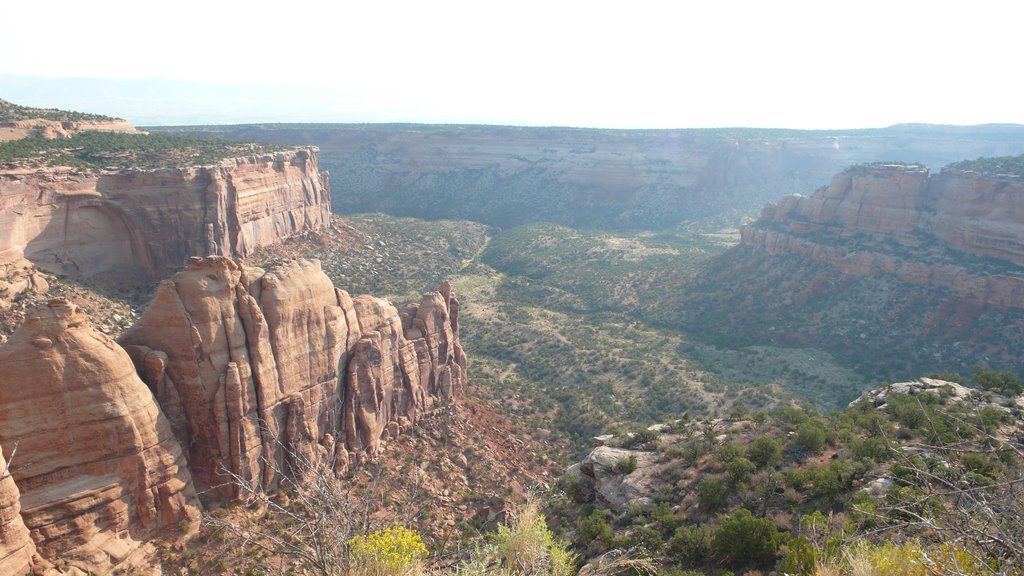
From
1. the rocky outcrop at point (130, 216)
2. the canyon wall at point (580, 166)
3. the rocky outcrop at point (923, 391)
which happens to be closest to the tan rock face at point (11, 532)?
the rocky outcrop at point (130, 216)

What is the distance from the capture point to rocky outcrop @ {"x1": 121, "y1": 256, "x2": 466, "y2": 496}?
2072 centimetres

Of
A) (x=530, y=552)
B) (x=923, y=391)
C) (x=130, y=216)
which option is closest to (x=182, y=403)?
(x=530, y=552)

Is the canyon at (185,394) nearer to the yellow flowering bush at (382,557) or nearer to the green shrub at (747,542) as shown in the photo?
the yellow flowering bush at (382,557)

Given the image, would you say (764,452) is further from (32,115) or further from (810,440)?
(32,115)

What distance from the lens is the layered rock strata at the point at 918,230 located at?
52.7m

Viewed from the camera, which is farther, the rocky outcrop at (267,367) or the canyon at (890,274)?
the canyon at (890,274)

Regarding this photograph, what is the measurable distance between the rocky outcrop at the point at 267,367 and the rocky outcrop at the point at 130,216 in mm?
24950

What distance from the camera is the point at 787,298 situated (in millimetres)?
62750

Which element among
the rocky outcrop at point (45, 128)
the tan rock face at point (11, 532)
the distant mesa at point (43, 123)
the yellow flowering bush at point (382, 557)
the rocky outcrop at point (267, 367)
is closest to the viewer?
the yellow flowering bush at point (382, 557)

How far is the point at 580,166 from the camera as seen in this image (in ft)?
437

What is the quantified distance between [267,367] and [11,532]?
29.2 ft

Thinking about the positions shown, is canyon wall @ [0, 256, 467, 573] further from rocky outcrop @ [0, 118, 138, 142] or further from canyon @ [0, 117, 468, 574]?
rocky outcrop @ [0, 118, 138, 142]

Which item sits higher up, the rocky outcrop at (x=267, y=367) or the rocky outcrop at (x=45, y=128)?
the rocky outcrop at (x=45, y=128)

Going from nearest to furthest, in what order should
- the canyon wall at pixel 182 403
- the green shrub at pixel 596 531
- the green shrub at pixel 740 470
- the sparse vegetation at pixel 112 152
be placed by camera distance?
the canyon wall at pixel 182 403
the green shrub at pixel 596 531
the green shrub at pixel 740 470
the sparse vegetation at pixel 112 152
